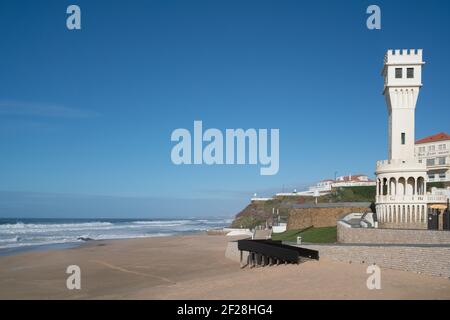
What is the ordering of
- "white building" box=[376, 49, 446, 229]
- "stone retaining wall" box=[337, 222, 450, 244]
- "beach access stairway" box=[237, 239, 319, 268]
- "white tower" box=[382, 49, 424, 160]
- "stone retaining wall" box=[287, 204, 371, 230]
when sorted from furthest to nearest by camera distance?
"stone retaining wall" box=[287, 204, 371, 230]
"white tower" box=[382, 49, 424, 160]
"white building" box=[376, 49, 446, 229]
"beach access stairway" box=[237, 239, 319, 268]
"stone retaining wall" box=[337, 222, 450, 244]

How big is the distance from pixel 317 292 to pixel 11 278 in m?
18.2

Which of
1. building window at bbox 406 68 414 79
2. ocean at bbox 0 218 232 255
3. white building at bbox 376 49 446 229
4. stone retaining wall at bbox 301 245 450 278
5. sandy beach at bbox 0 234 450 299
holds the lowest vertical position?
ocean at bbox 0 218 232 255

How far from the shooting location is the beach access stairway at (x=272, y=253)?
22391 mm

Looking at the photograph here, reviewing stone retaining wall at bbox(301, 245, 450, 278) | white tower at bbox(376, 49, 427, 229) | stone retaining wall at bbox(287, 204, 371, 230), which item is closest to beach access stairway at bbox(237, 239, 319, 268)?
stone retaining wall at bbox(301, 245, 450, 278)

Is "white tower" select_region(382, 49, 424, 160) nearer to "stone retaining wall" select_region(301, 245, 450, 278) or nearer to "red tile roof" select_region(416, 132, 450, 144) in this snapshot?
"stone retaining wall" select_region(301, 245, 450, 278)

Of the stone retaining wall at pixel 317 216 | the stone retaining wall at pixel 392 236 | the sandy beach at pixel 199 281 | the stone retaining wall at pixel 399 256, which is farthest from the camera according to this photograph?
the stone retaining wall at pixel 317 216

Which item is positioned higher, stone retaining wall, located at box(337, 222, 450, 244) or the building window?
the building window

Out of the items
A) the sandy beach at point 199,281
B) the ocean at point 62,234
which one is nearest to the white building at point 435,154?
the sandy beach at point 199,281

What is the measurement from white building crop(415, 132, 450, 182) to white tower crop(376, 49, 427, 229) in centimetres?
2098

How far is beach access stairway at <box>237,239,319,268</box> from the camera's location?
22391 millimetres

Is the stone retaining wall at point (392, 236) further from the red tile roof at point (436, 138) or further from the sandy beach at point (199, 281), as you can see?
the red tile roof at point (436, 138)

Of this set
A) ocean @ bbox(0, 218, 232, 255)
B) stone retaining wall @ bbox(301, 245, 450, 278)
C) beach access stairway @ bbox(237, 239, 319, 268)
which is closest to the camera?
stone retaining wall @ bbox(301, 245, 450, 278)

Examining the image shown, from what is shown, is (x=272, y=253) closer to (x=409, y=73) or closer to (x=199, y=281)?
(x=199, y=281)

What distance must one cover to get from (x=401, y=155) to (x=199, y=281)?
55.8 feet
